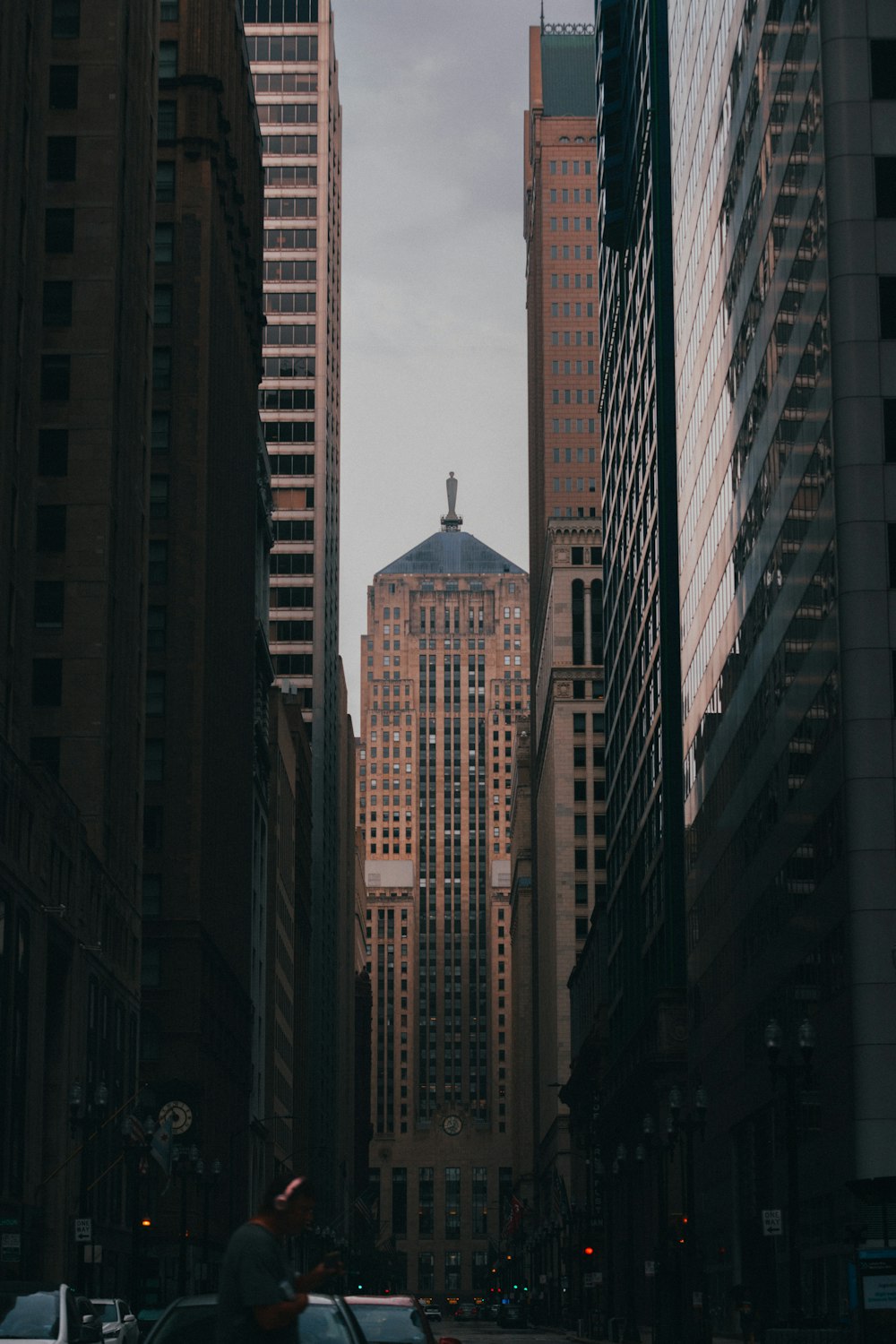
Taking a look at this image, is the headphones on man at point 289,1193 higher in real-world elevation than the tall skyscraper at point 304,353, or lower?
lower

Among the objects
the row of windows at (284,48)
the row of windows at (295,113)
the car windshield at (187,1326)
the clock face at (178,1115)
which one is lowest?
the car windshield at (187,1326)

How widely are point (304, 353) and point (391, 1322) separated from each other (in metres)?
157

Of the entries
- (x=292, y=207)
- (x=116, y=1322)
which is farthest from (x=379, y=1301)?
(x=292, y=207)

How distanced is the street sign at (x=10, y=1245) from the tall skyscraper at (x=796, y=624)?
63.0 feet

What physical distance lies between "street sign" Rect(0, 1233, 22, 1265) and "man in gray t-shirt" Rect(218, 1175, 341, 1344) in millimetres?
42737

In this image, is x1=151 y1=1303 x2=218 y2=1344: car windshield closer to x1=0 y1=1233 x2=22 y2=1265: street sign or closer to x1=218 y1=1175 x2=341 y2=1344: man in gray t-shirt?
x1=218 y1=1175 x2=341 y2=1344: man in gray t-shirt

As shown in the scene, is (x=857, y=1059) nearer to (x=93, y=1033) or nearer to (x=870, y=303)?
(x=870, y=303)

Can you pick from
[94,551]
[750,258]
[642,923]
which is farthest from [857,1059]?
[642,923]

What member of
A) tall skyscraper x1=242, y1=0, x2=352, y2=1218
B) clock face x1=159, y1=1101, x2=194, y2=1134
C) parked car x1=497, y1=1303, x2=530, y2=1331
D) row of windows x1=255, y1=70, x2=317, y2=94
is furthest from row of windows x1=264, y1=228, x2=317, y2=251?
clock face x1=159, y1=1101, x2=194, y2=1134

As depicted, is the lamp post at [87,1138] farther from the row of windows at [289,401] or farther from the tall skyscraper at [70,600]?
the row of windows at [289,401]

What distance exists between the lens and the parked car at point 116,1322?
3615 centimetres

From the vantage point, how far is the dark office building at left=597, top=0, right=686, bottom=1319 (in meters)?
101

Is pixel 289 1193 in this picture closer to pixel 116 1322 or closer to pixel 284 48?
pixel 116 1322

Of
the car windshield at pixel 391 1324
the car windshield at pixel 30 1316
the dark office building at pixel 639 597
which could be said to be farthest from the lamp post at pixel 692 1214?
the car windshield at pixel 391 1324
